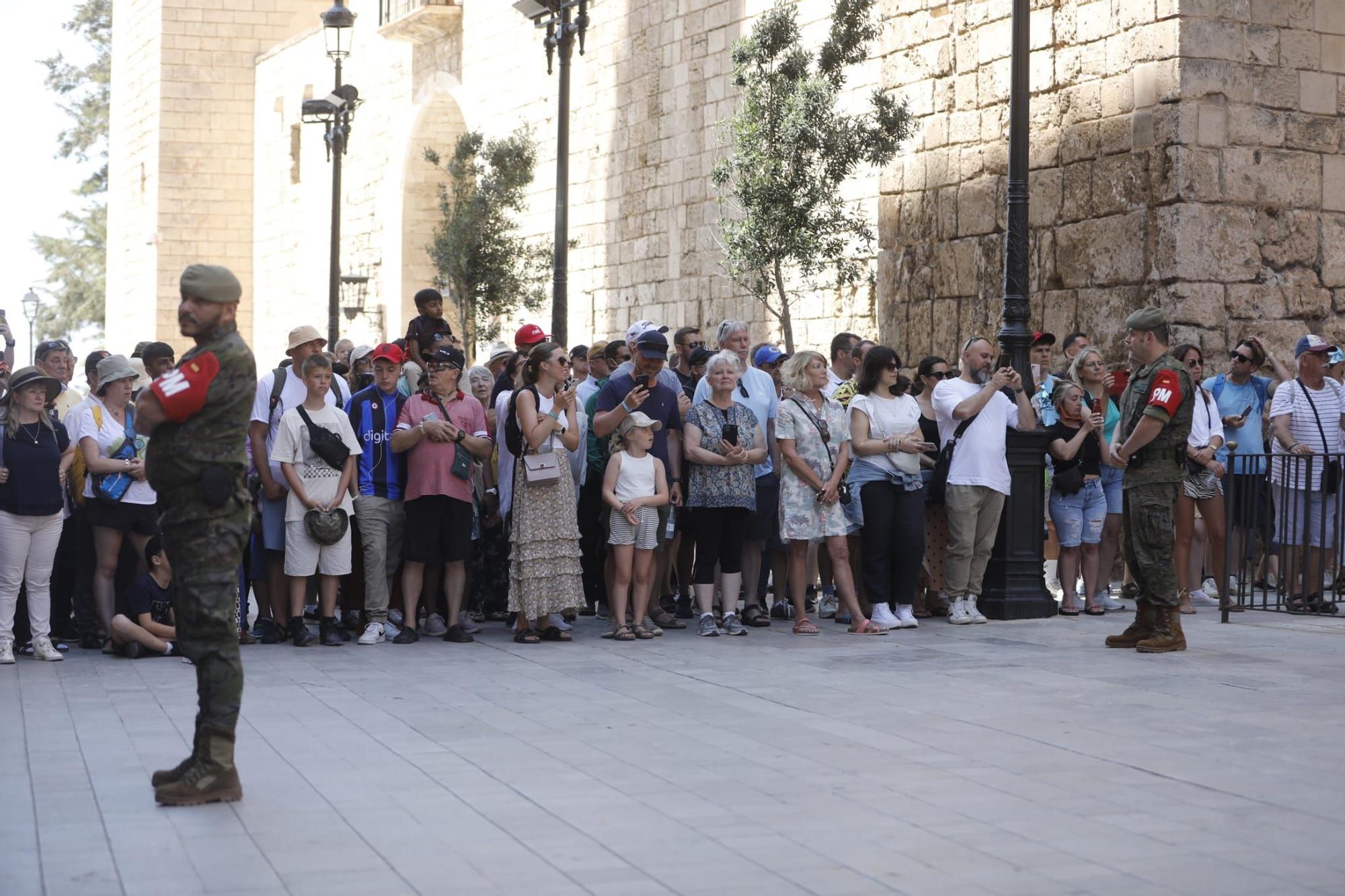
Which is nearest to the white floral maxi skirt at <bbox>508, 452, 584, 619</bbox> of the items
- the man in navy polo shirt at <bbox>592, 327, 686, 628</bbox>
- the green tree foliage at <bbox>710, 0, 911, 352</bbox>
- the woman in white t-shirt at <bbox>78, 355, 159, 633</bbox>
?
the man in navy polo shirt at <bbox>592, 327, 686, 628</bbox>

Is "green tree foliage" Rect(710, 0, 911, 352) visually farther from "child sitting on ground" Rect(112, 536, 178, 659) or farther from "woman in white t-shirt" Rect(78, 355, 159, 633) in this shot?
"child sitting on ground" Rect(112, 536, 178, 659)

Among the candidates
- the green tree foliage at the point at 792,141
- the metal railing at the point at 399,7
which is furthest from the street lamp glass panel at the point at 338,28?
the green tree foliage at the point at 792,141

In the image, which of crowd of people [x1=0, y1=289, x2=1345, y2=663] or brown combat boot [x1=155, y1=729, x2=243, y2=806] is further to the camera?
crowd of people [x1=0, y1=289, x2=1345, y2=663]

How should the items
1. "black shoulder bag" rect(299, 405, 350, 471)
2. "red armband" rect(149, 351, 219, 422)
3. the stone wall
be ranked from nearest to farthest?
"red armband" rect(149, 351, 219, 422)
"black shoulder bag" rect(299, 405, 350, 471)
the stone wall

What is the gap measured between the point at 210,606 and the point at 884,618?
530cm

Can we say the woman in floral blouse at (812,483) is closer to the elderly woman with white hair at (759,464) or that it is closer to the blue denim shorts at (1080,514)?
the elderly woman with white hair at (759,464)

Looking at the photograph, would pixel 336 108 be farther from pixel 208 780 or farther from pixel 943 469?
pixel 208 780

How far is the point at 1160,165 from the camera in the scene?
38.9ft

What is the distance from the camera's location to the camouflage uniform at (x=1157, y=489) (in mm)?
8875

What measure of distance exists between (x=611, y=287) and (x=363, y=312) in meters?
9.55

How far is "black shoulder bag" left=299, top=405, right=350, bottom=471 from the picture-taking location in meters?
9.37

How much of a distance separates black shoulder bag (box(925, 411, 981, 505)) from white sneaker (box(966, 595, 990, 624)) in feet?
2.05

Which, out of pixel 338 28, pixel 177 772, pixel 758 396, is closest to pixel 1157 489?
pixel 758 396

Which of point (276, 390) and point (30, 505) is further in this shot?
point (276, 390)
